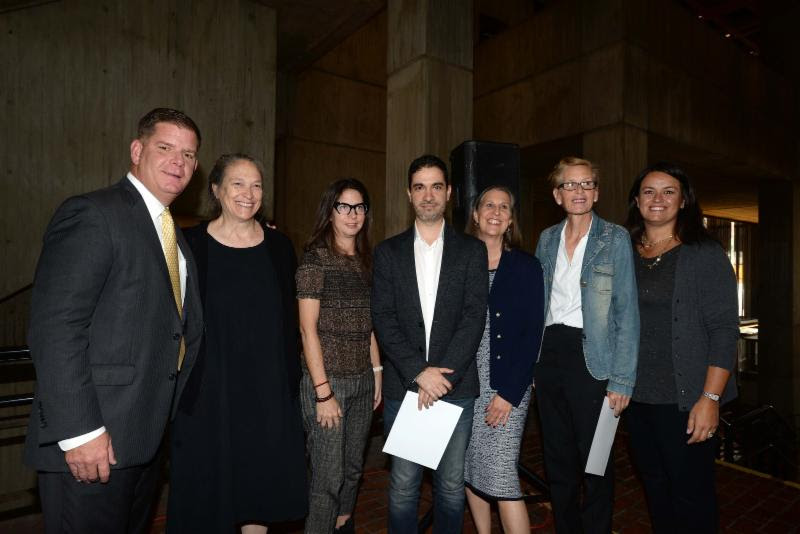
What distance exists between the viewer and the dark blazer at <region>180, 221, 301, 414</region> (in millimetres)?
1906

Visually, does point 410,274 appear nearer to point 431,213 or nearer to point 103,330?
point 431,213

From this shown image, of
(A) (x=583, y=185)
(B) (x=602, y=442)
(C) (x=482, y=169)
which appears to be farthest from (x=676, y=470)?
(C) (x=482, y=169)

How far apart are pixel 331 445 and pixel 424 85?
3.27 m

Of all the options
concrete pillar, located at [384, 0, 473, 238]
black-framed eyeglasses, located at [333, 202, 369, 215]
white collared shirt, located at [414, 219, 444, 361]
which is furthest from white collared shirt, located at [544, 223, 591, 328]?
concrete pillar, located at [384, 0, 473, 238]

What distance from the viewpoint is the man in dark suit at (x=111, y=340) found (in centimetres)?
137

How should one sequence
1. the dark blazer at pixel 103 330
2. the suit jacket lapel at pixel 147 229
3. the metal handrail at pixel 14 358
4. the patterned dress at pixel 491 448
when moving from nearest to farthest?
the dark blazer at pixel 103 330, the suit jacket lapel at pixel 147 229, the metal handrail at pixel 14 358, the patterned dress at pixel 491 448

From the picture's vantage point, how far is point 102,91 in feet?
13.3

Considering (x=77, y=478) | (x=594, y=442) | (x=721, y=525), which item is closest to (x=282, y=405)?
(x=77, y=478)

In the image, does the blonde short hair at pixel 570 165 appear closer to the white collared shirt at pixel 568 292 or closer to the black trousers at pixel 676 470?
the white collared shirt at pixel 568 292

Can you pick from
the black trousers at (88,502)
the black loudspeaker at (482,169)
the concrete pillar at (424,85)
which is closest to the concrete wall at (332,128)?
the concrete pillar at (424,85)

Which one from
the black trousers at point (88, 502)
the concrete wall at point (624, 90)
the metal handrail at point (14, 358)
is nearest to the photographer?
the black trousers at point (88, 502)

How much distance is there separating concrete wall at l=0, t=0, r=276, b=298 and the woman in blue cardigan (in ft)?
11.4

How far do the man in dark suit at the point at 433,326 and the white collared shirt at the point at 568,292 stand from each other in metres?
0.46

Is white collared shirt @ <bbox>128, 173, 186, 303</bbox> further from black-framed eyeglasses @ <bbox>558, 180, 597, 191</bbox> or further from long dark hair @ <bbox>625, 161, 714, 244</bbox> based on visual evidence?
long dark hair @ <bbox>625, 161, 714, 244</bbox>
